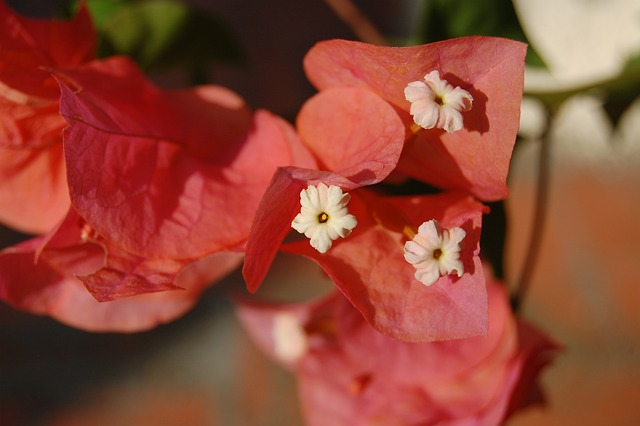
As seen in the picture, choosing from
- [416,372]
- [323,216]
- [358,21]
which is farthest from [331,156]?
[358,21]

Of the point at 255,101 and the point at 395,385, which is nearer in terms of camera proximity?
the point at 395,385

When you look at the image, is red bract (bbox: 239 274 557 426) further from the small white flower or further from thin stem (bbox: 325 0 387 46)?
thin stem (bbox: 325 0 387 46)

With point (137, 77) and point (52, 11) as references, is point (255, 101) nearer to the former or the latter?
point (52, 11)

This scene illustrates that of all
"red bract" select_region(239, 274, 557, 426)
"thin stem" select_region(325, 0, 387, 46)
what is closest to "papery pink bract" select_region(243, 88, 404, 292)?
"red bract" select_region(239, 274, 557, 426)

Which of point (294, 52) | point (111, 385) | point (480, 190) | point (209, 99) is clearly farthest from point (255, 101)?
point (480, 190)

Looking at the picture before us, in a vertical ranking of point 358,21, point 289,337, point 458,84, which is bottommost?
point 289,337

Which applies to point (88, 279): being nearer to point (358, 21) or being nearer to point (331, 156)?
point (331, 156)
